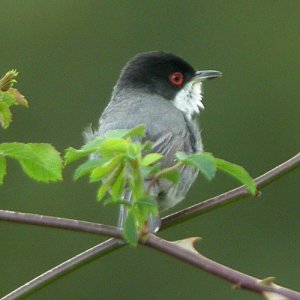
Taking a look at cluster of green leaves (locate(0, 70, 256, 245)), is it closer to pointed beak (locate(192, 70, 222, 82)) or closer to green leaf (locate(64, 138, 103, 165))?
green leaf (locate(64, 138, 103, 165))

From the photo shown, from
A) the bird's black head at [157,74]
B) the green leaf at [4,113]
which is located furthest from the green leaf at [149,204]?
the bird's black head at [157,74]

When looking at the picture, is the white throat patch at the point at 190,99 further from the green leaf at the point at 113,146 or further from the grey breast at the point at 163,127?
the green leaf at the point at 113,146

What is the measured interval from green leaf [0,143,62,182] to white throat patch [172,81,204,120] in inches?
89.9

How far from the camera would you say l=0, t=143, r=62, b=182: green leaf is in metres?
2.60

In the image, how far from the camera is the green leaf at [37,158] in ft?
8.52

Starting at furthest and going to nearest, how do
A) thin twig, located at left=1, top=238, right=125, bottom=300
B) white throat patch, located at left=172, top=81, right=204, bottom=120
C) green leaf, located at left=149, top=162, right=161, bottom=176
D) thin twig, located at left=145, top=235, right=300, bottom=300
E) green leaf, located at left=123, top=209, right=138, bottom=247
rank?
white throat patch, located at left=172, top=81, right=204, bottom=120, green leaf, located at left=149, top=162, right=161, bottom=176, green leaf, located at left=123, top=209, right=138, bottom=247, thin twig, located at left=1, top=238, right=125, bottom=300, thin twig, located at left=145, top=235, right=300, bottom=300

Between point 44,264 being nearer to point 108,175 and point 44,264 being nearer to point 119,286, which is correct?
point 119,286

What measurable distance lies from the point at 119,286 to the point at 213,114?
5.89ft

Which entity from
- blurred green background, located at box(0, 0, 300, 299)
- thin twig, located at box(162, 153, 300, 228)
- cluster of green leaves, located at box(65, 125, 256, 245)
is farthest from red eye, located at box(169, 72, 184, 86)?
blurred green background, located at box(0, 0, 300, 299)

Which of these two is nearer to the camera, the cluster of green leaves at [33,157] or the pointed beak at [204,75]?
the cluster of green leaves at [33,157]

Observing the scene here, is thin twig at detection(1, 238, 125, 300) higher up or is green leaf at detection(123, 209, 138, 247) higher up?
green leaf at detection(123, 209, 138, 247)

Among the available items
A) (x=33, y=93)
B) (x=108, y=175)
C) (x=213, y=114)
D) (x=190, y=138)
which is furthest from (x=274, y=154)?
(x=108, y=175)

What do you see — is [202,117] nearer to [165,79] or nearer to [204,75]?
[204,75]

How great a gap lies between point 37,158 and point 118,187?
18cm
